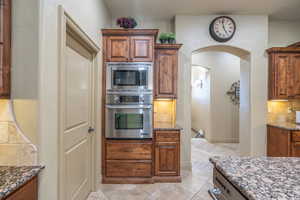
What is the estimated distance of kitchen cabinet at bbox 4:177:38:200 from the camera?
41.9 inches

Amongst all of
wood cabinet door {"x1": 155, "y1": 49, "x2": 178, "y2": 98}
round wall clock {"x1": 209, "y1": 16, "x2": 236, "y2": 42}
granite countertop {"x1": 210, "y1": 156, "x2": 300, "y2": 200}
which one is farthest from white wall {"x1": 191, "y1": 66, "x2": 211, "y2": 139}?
granite countertop {"x1": 210, "y1": 156, "x2": 300, "y2": 200}

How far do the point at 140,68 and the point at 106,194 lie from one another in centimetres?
197

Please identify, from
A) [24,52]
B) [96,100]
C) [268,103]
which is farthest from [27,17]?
[268,103]

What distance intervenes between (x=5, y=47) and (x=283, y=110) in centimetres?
468

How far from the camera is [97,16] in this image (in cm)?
291

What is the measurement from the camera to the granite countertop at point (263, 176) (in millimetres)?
891

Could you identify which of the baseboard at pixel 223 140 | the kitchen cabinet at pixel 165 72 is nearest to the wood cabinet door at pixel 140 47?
the kitchen cabinet at pixel 165 72

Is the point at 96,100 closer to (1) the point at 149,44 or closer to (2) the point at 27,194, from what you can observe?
(1) the point at 149,44

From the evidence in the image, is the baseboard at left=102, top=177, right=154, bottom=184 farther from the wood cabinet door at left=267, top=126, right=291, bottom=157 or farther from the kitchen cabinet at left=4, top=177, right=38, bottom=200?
the wood cabinet door at left=267, top=126, right=291, bottom=157

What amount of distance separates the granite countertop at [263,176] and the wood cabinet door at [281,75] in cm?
277

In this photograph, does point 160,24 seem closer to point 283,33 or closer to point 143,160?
point 283,33

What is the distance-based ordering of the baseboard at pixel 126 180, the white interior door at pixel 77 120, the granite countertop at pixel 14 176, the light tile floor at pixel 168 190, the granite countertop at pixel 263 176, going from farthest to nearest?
the baseboard at pixel 126 180
the light tile floor at pixel 168 190
the white interior door at pixel 77 120
the granite countertop at pixel 14 176
the granite countertop at pixel 263 176

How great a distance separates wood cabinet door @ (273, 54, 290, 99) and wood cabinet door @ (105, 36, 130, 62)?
2.84 metres

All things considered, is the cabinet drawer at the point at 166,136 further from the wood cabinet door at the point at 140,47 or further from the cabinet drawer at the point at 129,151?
the wood cabinet door at the point at 140,47
